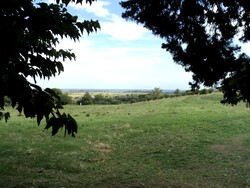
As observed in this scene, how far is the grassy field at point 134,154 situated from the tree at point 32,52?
4.06 meters

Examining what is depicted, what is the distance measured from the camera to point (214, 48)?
5.64 metres

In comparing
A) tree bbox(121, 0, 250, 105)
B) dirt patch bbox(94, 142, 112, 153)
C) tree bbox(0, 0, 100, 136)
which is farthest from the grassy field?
tree bbox(0, 0, 100, 136)

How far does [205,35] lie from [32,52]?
372cm

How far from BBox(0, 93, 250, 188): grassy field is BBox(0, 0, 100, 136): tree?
406 centimetres

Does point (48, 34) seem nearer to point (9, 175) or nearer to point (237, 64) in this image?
point (237, 64)

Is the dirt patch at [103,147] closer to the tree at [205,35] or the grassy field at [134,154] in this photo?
the grassy field at [134,154]

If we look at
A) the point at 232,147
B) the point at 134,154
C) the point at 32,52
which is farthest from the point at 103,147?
the point at 32,52

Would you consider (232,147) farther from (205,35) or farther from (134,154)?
(205,35)

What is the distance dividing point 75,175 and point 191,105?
13815mm

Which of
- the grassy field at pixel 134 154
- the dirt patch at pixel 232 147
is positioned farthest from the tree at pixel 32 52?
the dirt patch at pixel 232 147

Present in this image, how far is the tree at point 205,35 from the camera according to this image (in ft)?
17.9

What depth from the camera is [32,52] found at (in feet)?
8.75

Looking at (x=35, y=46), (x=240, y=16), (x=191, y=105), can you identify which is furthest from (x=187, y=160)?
(x=191, y=105)

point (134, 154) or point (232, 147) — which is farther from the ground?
point (232, 147)
